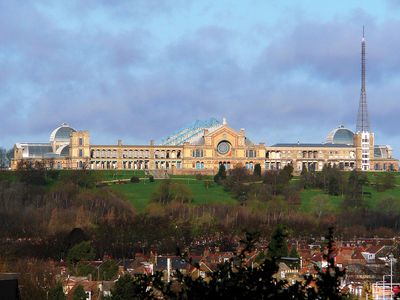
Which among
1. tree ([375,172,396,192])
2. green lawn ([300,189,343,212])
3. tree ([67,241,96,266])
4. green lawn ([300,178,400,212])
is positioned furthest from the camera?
tree ([375,172,396,192])

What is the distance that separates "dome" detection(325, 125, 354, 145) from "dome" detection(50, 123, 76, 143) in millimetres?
37601

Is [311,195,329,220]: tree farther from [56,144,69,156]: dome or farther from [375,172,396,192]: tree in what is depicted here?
[56,144,69,156]: dome

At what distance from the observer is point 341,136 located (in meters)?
193

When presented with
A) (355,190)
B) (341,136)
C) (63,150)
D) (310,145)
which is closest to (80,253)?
(355,190)

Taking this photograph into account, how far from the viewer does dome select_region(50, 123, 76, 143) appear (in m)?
191

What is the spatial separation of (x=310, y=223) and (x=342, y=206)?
21.4 m

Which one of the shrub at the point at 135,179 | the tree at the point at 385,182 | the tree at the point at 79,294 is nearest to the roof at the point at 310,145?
the tree at the point at 385,182

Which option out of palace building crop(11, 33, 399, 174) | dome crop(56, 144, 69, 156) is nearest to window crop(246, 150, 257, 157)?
palace building crop(11, 33, 399, 174)

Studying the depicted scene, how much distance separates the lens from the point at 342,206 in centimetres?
12850

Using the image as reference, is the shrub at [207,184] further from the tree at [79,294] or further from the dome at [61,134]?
the tree at [79,294]

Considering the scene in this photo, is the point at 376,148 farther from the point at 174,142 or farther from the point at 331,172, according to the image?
the point at 331,172

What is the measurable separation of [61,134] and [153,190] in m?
54.4

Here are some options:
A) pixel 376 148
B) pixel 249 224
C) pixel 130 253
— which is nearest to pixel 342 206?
pixel 249 224

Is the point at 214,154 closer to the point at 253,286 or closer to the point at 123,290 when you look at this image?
the point at 123,290
